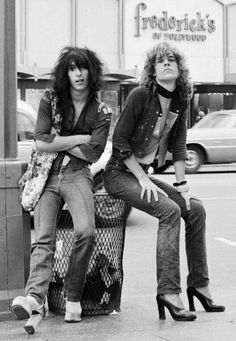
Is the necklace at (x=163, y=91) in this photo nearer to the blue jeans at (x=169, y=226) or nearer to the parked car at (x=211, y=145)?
the blue jeans at (x=169, y=226)

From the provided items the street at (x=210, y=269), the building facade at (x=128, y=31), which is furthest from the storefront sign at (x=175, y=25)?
the street at (x=210, y=269)

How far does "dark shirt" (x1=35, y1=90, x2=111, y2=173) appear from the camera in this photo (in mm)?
5848

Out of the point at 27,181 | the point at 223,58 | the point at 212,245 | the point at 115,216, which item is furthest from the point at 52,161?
the point at 223,58

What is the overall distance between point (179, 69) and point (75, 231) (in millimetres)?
1379

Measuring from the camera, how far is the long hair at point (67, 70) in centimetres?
593

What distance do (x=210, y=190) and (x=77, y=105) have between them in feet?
39.3

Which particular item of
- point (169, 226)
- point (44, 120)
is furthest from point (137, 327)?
point (44, 120)

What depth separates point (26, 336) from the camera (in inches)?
214

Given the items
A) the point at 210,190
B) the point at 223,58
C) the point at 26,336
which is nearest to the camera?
the point at 26,336

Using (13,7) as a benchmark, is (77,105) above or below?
below

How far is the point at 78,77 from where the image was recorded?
591 centimetres

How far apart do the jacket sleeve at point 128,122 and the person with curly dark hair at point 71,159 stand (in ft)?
0.38

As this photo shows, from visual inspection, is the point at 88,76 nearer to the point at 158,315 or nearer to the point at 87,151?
the point at 87,151

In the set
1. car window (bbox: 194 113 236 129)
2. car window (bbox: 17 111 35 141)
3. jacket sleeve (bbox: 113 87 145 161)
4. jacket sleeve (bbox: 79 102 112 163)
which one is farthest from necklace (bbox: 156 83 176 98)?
car window (bbox: 194 113 236 129)
